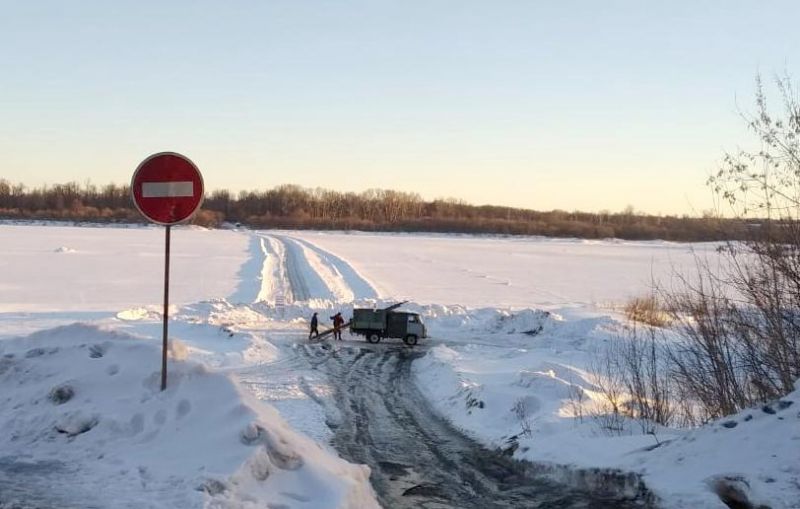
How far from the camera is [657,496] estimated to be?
6.63 metres

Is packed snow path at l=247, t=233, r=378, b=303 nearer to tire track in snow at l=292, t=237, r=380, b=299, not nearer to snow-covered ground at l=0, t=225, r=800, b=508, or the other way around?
tire track in snow at l=292, t=237, r=380, b=299

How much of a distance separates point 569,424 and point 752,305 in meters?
2.85

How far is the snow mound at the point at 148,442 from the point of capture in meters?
5.92

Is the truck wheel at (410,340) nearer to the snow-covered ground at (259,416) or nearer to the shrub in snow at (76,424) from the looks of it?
the snow-covered ground at (259,416)

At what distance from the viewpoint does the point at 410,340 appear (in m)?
23.3

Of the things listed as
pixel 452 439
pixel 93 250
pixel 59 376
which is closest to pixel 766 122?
pixel 452 439

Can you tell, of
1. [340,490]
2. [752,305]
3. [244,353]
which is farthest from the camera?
[244,353]

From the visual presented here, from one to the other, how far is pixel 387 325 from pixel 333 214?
158373mm

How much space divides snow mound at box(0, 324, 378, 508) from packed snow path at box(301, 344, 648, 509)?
3.05 ft

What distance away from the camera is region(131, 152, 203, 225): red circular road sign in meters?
7.84

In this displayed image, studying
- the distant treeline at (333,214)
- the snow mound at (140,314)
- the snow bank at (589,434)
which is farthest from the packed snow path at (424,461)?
the distant treeline at (333,214)

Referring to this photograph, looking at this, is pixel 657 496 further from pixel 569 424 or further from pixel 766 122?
pixel 766 122

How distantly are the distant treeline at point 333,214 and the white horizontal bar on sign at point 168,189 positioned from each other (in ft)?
288

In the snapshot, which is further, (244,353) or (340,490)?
(244,353)
